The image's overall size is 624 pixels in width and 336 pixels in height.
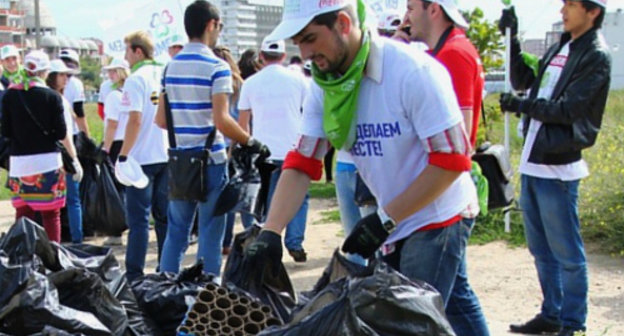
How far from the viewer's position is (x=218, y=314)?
3098 mm

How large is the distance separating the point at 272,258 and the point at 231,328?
0.95 ft

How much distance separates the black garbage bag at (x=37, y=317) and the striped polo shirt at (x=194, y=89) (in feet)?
5.84

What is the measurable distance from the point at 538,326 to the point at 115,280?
2359mm

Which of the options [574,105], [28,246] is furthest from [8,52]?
[574,105]

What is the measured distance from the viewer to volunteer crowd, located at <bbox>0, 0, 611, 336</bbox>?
2.73 m

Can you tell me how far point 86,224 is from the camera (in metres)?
7.61

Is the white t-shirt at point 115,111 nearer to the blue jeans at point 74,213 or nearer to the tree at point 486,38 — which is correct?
the blue jeans at point 74,213

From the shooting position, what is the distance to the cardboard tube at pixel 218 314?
3.08m

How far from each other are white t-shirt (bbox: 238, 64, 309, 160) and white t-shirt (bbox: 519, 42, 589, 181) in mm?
2308

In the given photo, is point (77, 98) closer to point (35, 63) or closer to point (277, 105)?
point (35, 63)

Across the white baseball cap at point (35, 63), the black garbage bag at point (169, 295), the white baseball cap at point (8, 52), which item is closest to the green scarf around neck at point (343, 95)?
the black garbage bag at point (169, 295)

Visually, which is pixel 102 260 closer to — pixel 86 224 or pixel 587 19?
pixel 587 19

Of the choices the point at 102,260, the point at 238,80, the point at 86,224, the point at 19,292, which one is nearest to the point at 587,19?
the point at 102,260

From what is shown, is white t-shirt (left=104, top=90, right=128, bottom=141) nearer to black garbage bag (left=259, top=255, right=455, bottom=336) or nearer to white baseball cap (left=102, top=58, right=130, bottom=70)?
white baseball cap (left=102, top=58, right=130, bottom=70)
